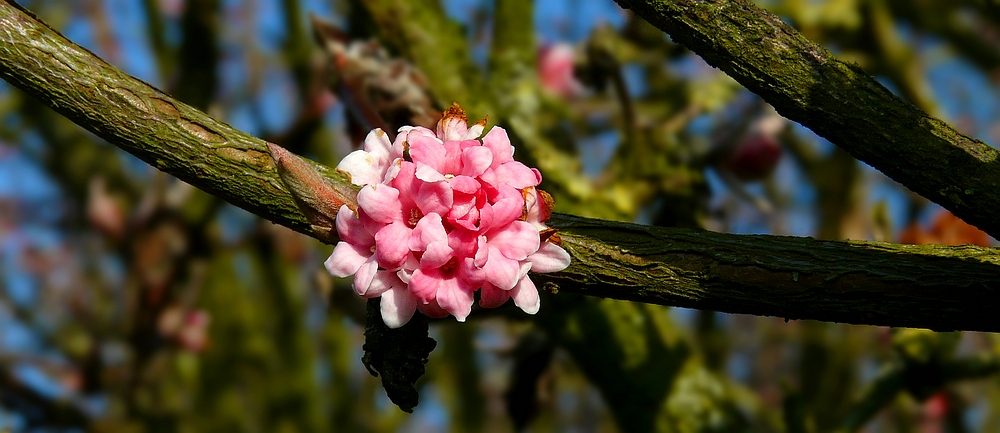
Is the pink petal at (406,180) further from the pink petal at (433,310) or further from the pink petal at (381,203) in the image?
the pink petal at (433,310)

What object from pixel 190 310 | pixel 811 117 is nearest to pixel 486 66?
pixel 811 117

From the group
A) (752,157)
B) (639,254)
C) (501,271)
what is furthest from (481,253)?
(752,157)

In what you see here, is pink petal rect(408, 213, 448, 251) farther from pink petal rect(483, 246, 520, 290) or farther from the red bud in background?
the red bud in background

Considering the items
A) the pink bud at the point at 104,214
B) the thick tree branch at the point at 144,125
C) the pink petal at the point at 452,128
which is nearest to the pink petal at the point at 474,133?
the pink petal at the point at 452,128

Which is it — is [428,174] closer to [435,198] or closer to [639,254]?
[435,198]

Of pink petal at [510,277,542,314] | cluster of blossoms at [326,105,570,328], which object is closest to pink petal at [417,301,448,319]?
cluster of blossoms at [326,105,570,328]

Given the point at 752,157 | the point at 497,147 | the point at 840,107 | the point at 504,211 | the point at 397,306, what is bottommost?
the point at 397,306

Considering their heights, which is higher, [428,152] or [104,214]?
[104,214]
